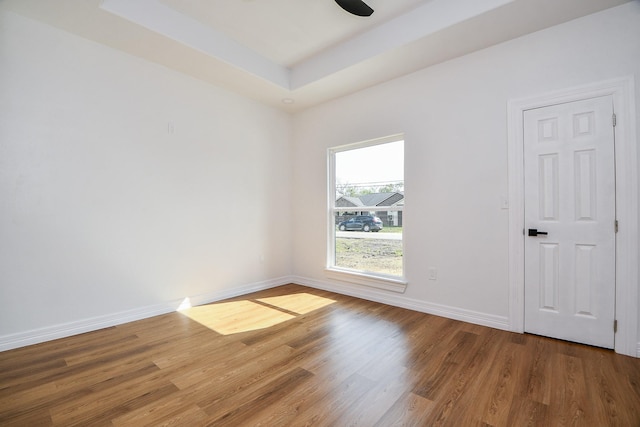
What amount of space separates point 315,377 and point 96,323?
2.34 metres

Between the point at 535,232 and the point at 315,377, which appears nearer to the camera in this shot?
the point at 315,377

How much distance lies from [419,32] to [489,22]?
0.58 m

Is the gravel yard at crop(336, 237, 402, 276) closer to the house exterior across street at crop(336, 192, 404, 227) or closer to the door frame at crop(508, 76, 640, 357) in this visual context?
the house exterior across street at crop(336, 192, 404, 227)

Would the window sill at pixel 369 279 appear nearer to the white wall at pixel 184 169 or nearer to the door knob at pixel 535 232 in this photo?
the white wall at pixel 184 169

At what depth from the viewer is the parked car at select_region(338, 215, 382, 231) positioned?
12.8ft

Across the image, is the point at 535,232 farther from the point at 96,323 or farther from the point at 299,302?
the point at 96,323

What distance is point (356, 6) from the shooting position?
2287mm

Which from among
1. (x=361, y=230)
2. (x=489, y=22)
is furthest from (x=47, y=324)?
(x=489, y=22)

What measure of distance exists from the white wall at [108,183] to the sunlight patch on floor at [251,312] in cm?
36

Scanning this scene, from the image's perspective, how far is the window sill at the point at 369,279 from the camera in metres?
3.50

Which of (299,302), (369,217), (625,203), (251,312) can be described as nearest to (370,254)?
(369,217)

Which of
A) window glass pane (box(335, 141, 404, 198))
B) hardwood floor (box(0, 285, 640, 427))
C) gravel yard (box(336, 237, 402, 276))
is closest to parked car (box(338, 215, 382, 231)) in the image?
gravel yard (box(336, 237, 402, 276))

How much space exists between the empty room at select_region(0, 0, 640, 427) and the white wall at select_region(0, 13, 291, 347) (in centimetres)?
2

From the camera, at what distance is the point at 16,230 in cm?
245
